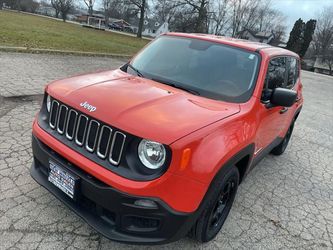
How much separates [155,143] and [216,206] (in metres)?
1.12

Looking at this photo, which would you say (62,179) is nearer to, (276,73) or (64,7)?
(276,73)

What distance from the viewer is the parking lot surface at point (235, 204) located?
2873 mm

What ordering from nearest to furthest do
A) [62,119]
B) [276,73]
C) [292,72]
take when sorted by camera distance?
1. [62,119]
2. [276,73]
3. [292,72]

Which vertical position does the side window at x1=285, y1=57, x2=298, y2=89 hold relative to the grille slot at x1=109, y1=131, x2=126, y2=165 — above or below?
above

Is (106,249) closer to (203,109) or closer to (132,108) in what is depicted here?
(132,108)

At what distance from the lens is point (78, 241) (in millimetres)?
2816

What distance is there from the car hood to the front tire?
1.71 feet

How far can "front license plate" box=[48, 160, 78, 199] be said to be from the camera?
100 inches

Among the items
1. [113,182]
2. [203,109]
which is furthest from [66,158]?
[203,109]

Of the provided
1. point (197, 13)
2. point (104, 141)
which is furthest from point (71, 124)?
point (197, 13)

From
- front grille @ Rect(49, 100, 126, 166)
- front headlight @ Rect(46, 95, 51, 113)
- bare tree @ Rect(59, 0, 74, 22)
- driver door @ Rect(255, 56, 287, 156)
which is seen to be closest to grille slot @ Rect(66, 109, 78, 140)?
front grille @ Rect(49, 100, 126, 166)

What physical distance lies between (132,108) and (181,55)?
5.09 feet

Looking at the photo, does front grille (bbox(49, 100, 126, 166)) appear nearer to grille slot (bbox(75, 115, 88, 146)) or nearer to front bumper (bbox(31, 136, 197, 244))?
grille slot (bbox(75, 115, 88, 146))

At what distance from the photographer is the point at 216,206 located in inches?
120
